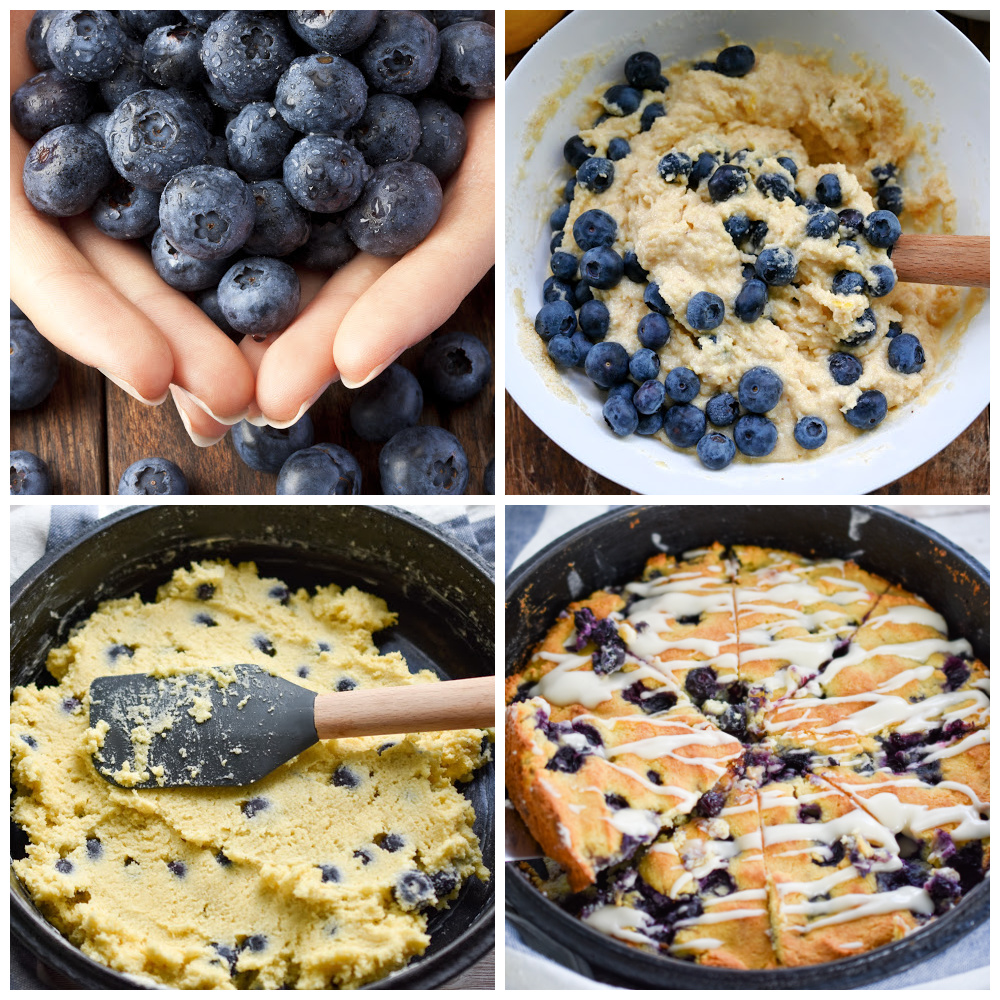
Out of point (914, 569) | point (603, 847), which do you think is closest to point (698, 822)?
point (603, 847)

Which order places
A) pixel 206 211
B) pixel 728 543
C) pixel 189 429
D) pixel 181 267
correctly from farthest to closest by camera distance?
pixel 728 543
pixel 189 429
pixel 181 267
pixel 206 211

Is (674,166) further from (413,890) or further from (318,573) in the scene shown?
(413,890)

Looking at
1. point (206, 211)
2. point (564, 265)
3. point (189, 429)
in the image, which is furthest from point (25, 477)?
point (564, 265)

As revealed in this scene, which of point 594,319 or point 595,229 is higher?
point 595,229

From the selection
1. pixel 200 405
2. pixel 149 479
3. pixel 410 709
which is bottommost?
pixel 410 709

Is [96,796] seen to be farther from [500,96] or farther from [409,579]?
[500,96]

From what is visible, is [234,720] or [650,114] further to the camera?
[650,114]

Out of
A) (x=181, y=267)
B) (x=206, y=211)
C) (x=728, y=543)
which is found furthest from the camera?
(x=728, y=543)
